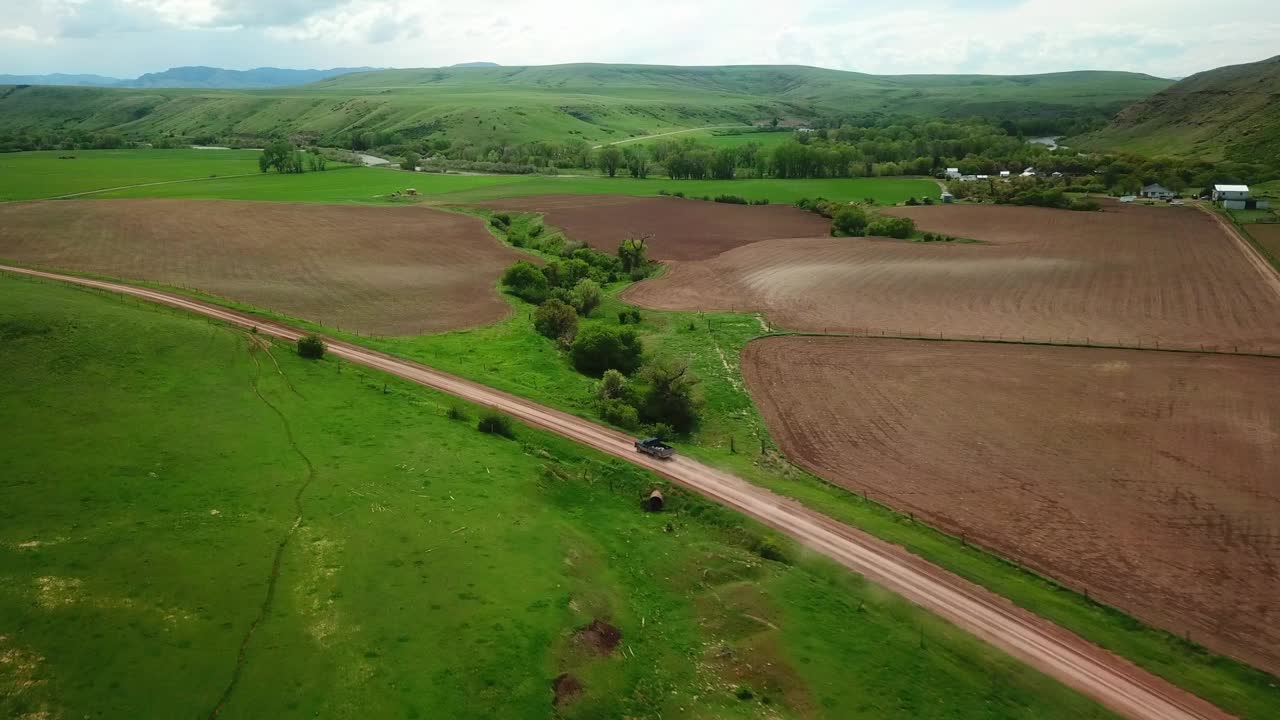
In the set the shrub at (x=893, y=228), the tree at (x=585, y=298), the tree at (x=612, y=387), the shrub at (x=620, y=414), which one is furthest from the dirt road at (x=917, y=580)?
the shrub at (x=893, y=228)

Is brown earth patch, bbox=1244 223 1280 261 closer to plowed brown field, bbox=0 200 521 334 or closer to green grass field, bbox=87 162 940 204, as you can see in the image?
green grass field, bbox=87 162 940 204

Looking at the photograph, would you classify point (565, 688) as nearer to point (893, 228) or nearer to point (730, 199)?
point (893, 228)

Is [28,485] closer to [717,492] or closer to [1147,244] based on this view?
[717,492]

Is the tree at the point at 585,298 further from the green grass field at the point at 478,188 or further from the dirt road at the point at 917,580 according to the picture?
the green grass field at the point at 478,188

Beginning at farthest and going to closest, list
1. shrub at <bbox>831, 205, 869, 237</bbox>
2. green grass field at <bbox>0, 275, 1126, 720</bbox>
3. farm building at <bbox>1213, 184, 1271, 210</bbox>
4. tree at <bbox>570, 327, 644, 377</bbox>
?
1. farm building at <bbox>1213, 184, 1271, 210</bbox>
2. shrub at <bbox>831, 205, 869, 237</bbox>
3. tree at <bbox>570, 327, 644, 377</bbox>
4. green grass field at <bbox>0, 275, 1126, 720</bbox>

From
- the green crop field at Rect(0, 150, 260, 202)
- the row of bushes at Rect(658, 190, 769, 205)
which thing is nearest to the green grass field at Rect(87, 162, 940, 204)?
the row of bushes at Rect(658, 190, 769, 205)
